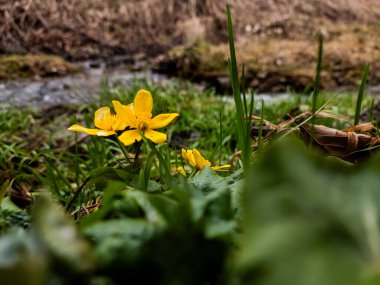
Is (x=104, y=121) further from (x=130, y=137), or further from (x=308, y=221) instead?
(x=308, y=221)

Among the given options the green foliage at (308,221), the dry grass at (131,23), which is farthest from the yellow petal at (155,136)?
the dry grass at (131,23)

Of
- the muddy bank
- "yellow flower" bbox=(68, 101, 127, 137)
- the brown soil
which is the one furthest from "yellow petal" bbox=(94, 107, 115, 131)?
the brown soil

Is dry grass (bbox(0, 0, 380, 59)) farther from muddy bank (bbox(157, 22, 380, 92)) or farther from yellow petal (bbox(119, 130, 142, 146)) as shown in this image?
yellow petal (bbox(119, 130, 142, 146))

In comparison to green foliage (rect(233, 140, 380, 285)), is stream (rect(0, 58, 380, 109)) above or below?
below

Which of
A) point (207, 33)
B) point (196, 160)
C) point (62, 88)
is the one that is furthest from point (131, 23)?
point (196, 160)

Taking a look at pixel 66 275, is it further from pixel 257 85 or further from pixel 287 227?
pixel 257 85

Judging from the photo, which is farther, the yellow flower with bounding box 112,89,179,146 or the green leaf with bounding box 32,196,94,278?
the yellow flower with bounding box 112,89,179,146
